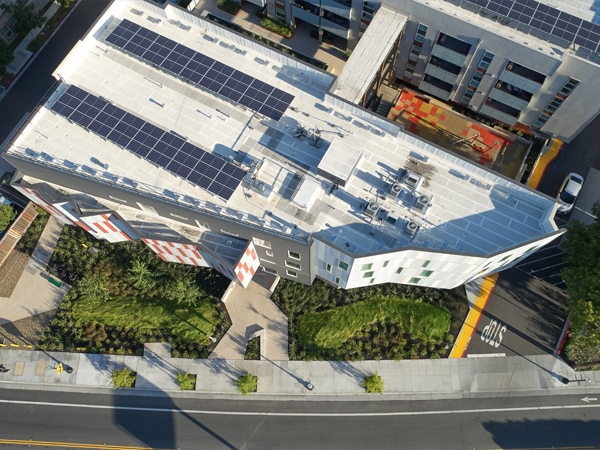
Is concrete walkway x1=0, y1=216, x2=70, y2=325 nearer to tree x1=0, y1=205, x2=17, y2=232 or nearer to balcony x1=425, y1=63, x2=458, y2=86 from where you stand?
tree x1=0, y1=205, x2=17, y2=232

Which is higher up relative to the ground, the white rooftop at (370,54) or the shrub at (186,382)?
the white rooftop at (370,54)

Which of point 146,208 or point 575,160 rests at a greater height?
point 575,160

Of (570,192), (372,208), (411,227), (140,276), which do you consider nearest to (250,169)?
(372,208)

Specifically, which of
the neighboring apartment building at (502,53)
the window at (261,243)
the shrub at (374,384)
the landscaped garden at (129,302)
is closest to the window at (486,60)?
the neighboring apartment building at (502,53)

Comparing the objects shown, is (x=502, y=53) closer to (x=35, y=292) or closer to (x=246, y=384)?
(x=246, y=384)

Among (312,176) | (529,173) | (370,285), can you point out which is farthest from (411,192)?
(529,173)

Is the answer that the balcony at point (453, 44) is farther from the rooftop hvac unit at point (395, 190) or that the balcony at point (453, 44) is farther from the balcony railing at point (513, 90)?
the rooftop hvac unit at point (395, 190)

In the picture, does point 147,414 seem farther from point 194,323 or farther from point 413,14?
point 413,14

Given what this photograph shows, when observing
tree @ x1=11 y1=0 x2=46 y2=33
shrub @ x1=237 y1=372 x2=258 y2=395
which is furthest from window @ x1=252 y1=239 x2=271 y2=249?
tree @ x1=11 y1=0 x2=46 y2=33
